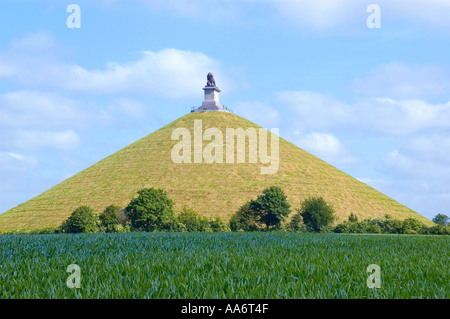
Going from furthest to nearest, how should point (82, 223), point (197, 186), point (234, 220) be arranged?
point (197, 186) < point (234, 220) < point (82, 223)

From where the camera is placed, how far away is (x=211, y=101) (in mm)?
166500

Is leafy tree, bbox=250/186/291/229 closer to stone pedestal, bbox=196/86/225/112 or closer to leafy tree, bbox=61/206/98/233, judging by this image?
leafy tree, bbox=61/206/98/233

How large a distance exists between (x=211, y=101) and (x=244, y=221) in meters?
92.4

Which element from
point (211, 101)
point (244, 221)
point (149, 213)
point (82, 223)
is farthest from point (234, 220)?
point (211, 101)

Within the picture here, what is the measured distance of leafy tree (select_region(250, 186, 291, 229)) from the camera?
80.9 metres

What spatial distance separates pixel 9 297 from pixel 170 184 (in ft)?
370

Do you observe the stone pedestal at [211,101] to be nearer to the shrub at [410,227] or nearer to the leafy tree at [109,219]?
the leafy tree at [109,219]

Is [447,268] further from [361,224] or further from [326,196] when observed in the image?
[326,196]

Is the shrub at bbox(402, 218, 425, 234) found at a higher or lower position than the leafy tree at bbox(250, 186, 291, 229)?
lower

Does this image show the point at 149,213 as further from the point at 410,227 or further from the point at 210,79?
the point at 210,79

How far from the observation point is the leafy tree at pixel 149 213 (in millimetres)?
79688

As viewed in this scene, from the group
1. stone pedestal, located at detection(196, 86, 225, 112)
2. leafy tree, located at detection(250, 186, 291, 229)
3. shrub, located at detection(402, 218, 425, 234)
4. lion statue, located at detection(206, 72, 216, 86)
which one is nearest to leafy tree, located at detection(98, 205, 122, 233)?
leafy tree, located at detection(250, 186, 291, 229)

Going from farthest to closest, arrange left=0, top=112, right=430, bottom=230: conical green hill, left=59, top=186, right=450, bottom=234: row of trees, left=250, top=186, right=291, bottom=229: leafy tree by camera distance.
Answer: left=0, top=112, right=430, bottom=230: conical green hill, left=250, top=186, right=291, bottom=229: leafy tree, left=59, top=186, right=450, bottom=234: row of trees

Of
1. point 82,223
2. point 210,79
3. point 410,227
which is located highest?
point 210,79
